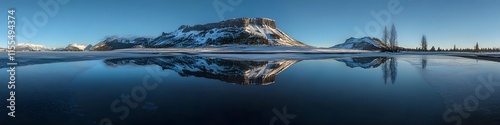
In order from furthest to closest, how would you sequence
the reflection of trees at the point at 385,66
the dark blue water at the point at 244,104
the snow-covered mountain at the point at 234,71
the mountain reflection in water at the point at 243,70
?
the reflection of trees at the point at 385,66 < the mountain reflection in water at the point at 243,70 < the snow-covered mountain at the point at 234,71 < the dark blue water at the point at 244,104

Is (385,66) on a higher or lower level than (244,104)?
higher

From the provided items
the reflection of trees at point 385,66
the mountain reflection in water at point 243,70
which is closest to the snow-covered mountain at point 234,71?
the mountain reflection in water at point 243,70

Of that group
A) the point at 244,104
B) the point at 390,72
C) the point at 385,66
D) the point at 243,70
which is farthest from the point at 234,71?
the point at 385,66

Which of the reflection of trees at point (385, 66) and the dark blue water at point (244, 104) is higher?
the reflection of trees at point (385, 66)

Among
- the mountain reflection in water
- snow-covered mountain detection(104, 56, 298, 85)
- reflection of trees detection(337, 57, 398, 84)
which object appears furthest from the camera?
reflection of trees detection(337, 57, 398, 84)

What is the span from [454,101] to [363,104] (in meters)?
3.50

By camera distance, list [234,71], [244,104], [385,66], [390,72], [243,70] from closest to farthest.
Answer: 1. [244,104]
2. [390,72]
3. [234,71]
4. [243,70]
5. [385,66]

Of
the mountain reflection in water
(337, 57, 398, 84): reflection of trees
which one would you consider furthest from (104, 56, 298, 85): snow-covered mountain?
(337, 57, 398, 84): reflection of trees

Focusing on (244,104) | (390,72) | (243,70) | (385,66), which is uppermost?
(385,66)

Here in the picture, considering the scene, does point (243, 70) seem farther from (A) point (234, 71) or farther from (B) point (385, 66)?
(B) point (385, 66)

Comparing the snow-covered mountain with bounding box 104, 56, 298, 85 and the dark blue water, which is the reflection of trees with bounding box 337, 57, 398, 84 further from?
the snow-covered mountain with bounding box 104, 56, 298, 85

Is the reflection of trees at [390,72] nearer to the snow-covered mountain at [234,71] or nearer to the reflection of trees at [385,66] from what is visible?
the reflection of trees at [385,66]

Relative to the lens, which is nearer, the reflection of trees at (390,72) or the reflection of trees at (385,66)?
the reflection of trees at (390,72)

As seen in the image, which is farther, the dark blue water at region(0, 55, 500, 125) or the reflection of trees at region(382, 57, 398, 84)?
the reflection of trees at region(382, 57, 398, 84)
